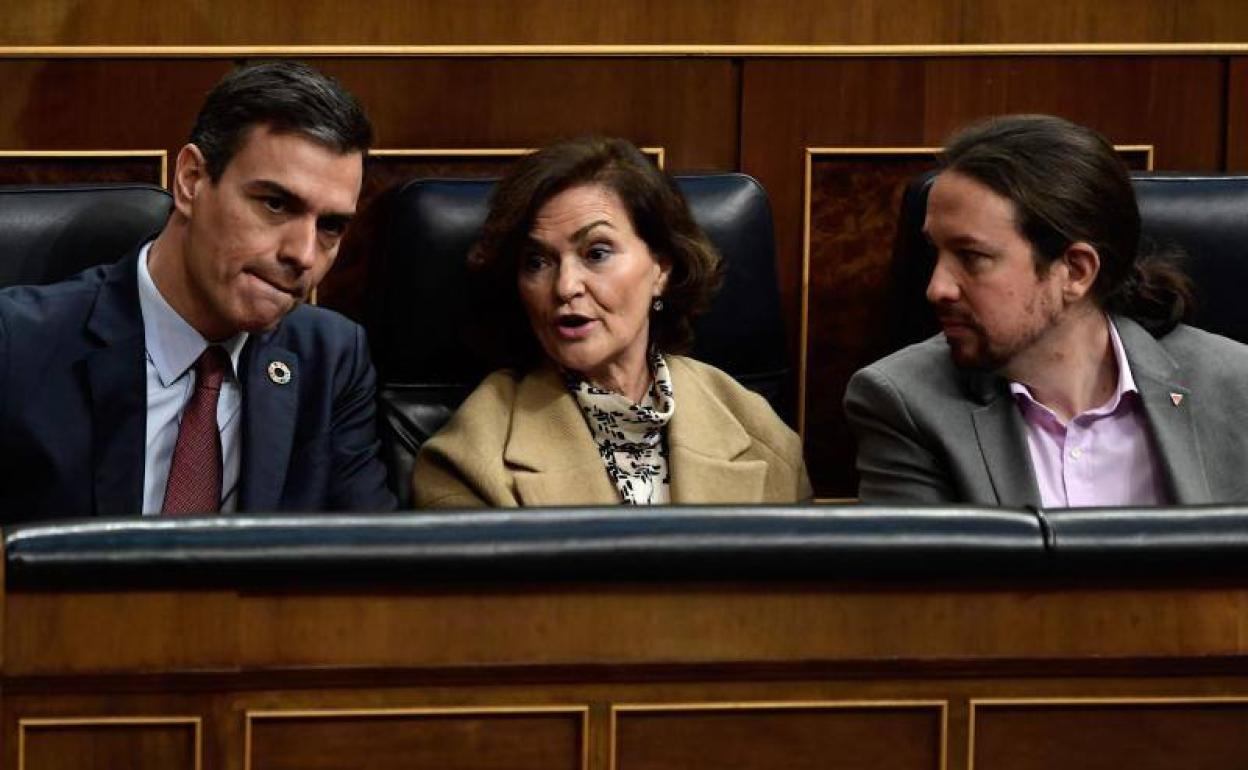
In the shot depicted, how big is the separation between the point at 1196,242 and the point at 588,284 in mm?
518

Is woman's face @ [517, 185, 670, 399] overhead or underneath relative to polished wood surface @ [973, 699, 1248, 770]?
overhead

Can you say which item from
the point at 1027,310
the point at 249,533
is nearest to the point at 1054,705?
the point at 249,533

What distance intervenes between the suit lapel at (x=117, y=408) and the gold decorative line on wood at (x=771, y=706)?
549 millimetres

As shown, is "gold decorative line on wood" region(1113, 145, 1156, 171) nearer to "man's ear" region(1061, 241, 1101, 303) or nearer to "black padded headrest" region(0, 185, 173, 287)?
"man's ear" region(1061, 241, 1101, 303)

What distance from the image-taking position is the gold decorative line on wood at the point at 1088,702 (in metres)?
0.96

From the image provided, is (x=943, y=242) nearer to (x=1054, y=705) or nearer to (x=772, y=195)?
(x=772, y=195)

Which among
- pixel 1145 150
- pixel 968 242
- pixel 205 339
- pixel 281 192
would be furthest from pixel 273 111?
pixel 1145 150

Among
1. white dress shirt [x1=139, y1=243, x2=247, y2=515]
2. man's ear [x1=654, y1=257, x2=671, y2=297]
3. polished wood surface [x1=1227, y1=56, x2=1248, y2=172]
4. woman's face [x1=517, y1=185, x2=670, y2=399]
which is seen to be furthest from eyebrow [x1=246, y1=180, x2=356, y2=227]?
polished wood surface [x1=1227, y1=56, x2=1248, y2=172]

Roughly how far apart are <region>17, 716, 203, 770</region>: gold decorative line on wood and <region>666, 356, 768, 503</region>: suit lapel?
655 mm

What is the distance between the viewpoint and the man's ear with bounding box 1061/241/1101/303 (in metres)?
1.50

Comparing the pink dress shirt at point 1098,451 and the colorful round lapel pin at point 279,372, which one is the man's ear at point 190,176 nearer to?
the colorful round lapel pin at point 279,372

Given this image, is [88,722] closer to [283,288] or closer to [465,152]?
[283,288]

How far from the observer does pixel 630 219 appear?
1.58 m

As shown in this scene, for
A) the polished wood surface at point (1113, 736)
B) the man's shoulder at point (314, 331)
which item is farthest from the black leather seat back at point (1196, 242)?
the polished wood surface at point (1113, 736)
